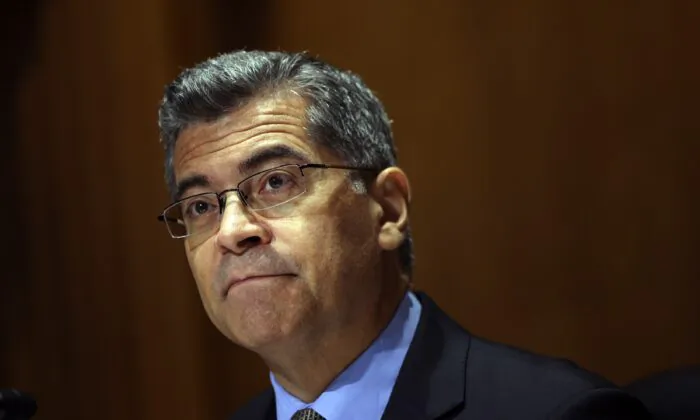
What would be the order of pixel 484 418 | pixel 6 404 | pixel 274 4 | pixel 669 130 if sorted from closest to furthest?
pixel 6 404, pixel 484 418, pixel 669 130, pixel 274 4

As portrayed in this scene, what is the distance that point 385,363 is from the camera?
6.67 ft

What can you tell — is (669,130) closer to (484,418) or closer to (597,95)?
(597,95)

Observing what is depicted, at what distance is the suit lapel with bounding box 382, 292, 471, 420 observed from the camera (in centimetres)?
191

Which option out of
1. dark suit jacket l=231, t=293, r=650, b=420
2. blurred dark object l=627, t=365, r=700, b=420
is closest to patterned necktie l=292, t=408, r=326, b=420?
dark suit jacket l=231, t=293, r=650, b=420

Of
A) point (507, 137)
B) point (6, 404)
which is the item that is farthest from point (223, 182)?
point (507, 137)

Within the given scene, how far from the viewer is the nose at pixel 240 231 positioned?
1.88 m

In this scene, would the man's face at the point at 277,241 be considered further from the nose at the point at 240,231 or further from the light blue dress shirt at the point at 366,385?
the light blue dress shirt at the point at 366,385

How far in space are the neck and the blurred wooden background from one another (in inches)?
22.5

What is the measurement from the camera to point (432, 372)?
1.99m

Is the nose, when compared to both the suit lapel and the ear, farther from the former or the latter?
the suit lapel

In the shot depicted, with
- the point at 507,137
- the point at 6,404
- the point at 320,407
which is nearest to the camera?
the point at 6,404

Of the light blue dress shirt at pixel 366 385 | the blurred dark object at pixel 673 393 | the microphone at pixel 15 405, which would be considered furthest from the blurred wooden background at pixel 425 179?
the microphone at pixel 15 405

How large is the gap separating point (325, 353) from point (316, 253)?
24 cm

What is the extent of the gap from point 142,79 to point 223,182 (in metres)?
0.92
